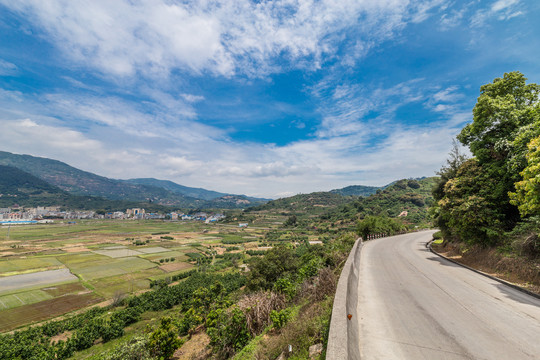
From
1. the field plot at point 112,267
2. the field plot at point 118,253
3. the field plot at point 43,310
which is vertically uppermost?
the field plot at point 43,310

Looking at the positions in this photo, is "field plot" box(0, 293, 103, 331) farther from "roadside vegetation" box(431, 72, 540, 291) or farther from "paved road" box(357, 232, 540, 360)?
"roadside vegetation" box(431, 72, 540, 291)

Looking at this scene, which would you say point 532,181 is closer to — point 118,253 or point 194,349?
point 194,349

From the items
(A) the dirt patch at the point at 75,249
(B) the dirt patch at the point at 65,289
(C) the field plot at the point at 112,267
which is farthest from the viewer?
(A) the dirt patch at the point at 75,249

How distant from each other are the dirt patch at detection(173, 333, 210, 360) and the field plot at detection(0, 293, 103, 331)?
29.1 m

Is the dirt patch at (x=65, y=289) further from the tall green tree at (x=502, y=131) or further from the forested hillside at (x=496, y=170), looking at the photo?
the tall green tree at (x=502, y=131)

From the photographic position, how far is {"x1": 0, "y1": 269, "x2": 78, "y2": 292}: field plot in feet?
138

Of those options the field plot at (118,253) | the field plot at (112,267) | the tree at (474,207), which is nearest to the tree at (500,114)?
the tree at (474,207)

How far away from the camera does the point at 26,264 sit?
56.8 meters

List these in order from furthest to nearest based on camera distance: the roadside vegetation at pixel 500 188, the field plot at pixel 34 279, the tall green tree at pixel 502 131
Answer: the field plot at pixel 34 279, the tall green tree at pixel 502 131, the roadside vegetation at pixel 500 188

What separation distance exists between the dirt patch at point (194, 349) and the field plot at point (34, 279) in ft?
156

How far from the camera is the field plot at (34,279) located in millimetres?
42066

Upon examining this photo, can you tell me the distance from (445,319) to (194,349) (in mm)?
→ 15128

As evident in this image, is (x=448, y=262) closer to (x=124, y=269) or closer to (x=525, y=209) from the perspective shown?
(x=525, y=209)

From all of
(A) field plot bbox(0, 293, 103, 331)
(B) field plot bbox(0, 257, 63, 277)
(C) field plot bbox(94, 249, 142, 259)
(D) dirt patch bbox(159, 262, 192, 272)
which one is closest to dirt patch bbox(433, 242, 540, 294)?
(A) field plot bbox(0, 293, 103, 331)
